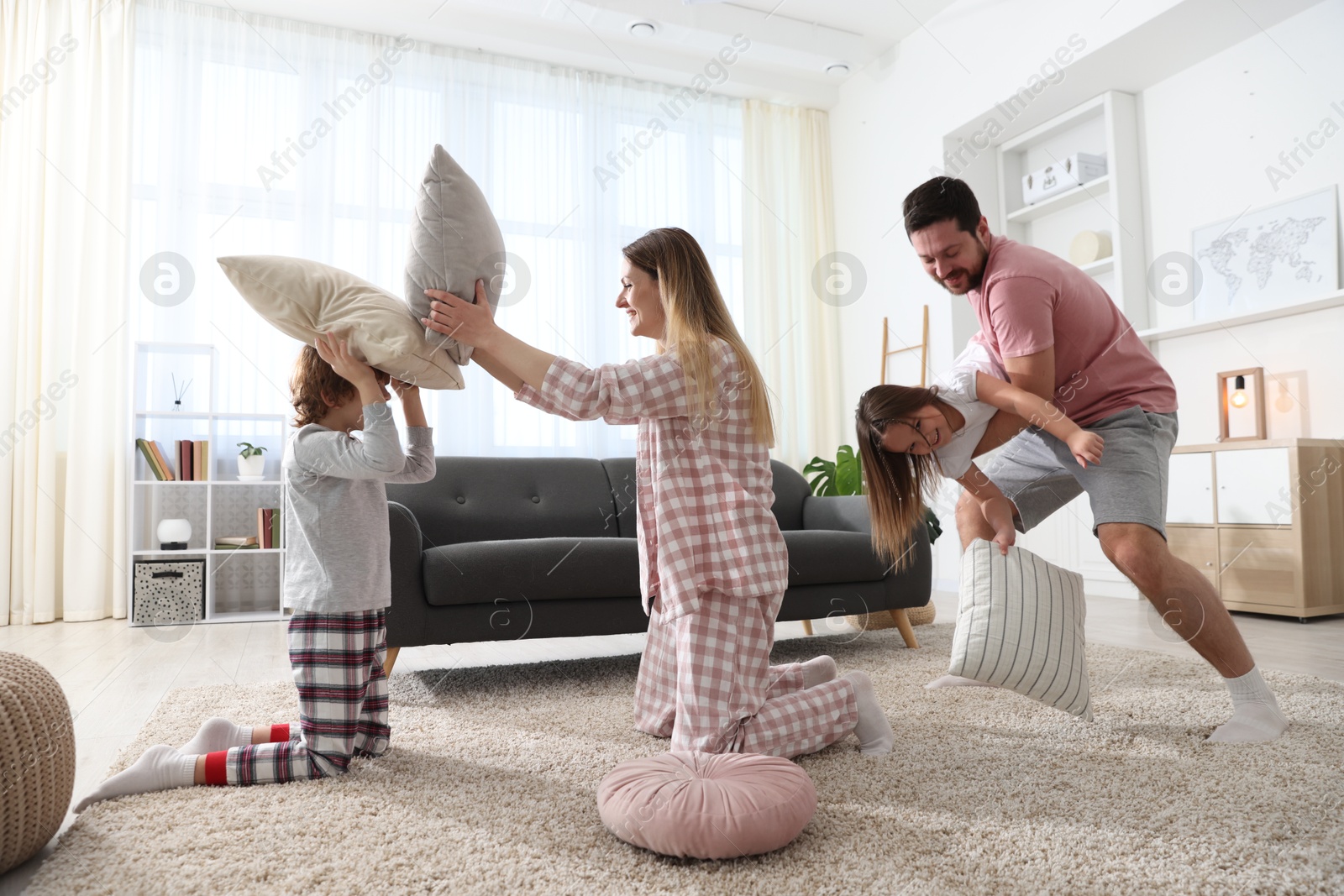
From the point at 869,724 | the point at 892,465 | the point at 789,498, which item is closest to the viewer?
the point at 869,724

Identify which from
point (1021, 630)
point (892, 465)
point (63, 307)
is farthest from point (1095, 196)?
point (63, 307)

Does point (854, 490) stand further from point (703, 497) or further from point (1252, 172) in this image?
point (703, 497)

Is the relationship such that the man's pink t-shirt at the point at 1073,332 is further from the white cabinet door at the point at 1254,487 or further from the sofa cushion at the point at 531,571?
the white cabinet door at the point at 1254,487

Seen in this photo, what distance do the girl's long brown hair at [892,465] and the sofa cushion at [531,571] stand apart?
77 cm

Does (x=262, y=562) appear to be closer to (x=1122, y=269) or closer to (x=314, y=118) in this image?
(x=314, y=118)

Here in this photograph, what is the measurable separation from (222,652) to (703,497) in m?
2.24

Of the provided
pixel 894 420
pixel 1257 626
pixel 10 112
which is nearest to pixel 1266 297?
pixel 1257 626

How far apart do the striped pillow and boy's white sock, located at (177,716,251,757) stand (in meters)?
1.33

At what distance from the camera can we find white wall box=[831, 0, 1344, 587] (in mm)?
3586

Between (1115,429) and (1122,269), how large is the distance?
287 cm

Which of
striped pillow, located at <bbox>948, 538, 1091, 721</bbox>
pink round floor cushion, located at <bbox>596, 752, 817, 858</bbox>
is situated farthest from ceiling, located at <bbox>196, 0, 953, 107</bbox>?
pink round floor cushion, located at <bbox>596, 752, 817, 858</bbox>

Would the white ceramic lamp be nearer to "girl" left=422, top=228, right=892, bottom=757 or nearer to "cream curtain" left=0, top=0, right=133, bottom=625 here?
"cream curtain" left=0, top=0, right=133, bottom=625

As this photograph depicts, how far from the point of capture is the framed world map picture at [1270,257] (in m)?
3.51

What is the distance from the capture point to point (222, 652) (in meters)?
3.01
